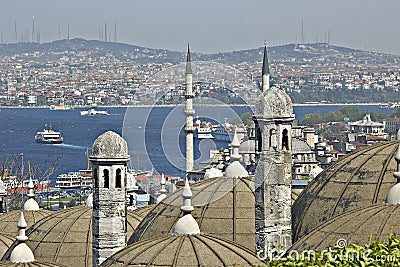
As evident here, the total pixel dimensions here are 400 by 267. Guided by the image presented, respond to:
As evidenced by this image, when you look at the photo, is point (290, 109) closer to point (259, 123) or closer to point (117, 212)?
point (259, 123)

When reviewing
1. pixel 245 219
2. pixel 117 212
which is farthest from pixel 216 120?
pixel 117 212

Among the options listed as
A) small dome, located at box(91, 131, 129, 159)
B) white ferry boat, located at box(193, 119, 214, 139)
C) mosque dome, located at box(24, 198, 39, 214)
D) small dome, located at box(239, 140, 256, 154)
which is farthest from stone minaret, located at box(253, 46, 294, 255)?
white ferry boat, located at box(193, 119, 214, 139)

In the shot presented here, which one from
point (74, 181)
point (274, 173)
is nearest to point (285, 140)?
point (274, 173)

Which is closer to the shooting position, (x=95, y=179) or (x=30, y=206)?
(x=95, y=179)

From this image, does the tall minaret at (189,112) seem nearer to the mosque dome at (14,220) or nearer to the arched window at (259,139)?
the mosque dome at (14,220)

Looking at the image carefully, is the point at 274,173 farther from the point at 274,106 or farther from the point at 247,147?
the point at 247,147

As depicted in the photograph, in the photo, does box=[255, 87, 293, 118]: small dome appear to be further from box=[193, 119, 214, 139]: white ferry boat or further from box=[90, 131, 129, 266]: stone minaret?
box=[193, 119, 214, 139]: white ferry boat
